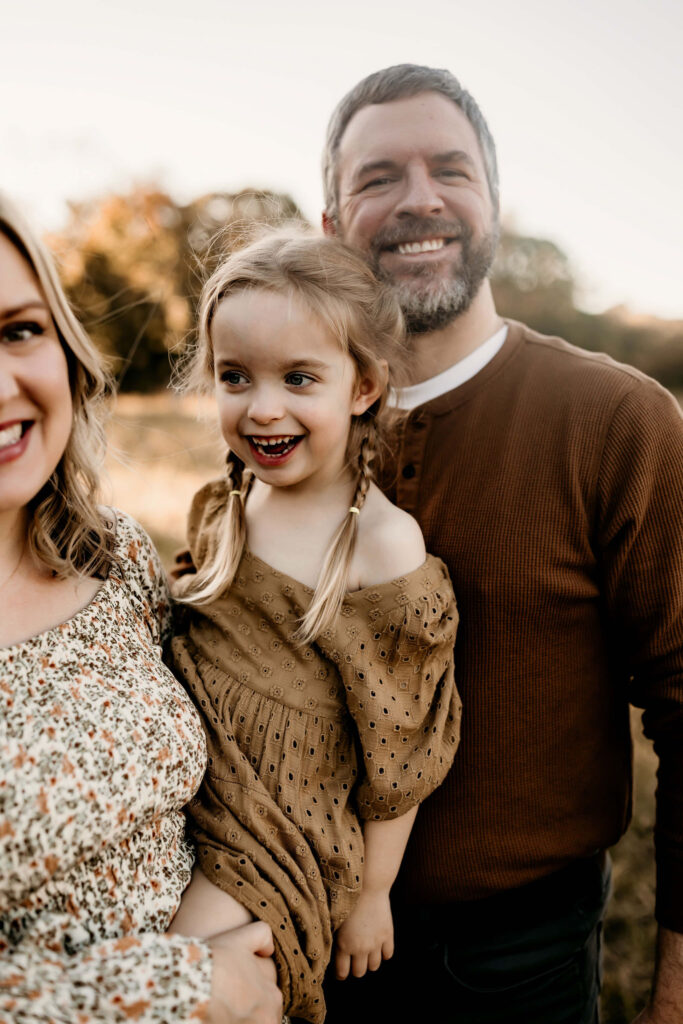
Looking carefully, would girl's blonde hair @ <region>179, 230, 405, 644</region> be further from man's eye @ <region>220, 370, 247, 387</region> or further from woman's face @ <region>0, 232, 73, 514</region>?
woman's face @ <region>0, 232, 73, 514</region>

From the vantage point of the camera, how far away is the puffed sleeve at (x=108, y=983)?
3.92 feet

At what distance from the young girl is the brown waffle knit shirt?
0.48ft

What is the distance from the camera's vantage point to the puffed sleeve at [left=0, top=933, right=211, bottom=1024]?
1.20 m

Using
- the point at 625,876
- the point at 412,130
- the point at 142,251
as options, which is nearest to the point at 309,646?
the point at 412,130

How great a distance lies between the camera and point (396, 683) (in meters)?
1.66

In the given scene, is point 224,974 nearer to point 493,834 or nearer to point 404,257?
point 493,834

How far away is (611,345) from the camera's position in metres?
12.5

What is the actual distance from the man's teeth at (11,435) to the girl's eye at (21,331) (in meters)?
0.16

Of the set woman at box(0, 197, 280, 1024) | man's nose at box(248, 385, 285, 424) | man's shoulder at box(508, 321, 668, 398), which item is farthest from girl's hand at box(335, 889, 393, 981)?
man's shoulder at box(508, 321, 668, 398)

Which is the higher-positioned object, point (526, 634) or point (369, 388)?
point (369, 388)

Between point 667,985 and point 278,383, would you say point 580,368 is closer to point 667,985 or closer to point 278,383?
point 278,383

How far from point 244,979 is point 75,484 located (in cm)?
108

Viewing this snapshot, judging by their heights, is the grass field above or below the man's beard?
below

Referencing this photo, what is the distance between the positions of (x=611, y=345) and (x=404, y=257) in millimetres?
11399
